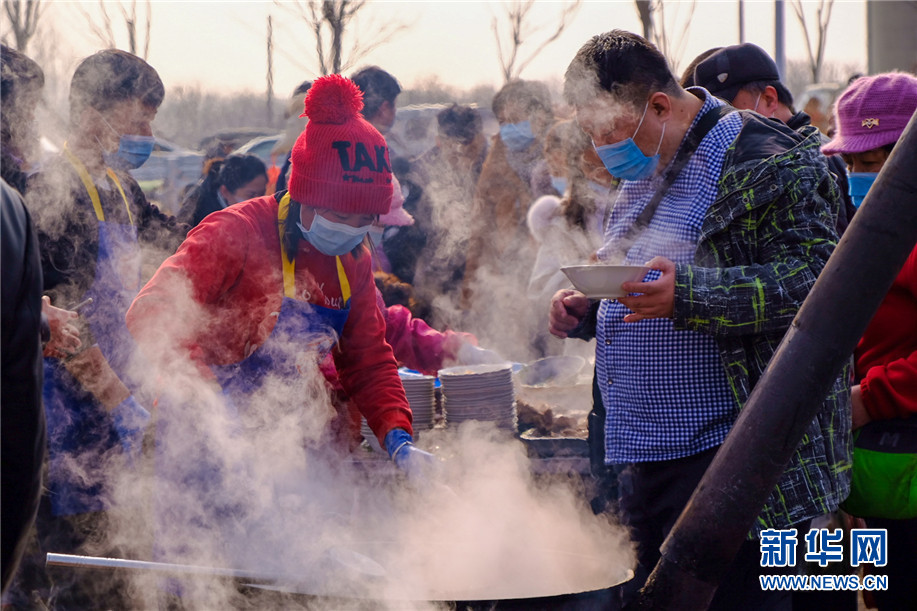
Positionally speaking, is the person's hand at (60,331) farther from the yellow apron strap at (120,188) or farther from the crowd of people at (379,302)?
the yellow apron strap at (120,188)

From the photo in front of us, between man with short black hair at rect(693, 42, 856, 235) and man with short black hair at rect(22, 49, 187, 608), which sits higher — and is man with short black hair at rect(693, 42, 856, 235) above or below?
above

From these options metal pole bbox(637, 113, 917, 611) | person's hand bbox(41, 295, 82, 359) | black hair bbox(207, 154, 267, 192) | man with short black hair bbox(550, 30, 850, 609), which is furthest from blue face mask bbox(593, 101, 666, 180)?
black hair bbox(207, 154, 267, 192)

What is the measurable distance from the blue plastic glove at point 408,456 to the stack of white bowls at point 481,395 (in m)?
0.81

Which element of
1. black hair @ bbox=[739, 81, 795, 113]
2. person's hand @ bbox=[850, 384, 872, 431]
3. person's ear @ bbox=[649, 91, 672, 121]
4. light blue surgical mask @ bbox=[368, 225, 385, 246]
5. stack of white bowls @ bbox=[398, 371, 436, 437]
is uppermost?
black hair @ bbox=[739, 81, 795, 113]

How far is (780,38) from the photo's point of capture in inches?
400

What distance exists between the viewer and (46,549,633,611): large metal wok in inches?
79.6

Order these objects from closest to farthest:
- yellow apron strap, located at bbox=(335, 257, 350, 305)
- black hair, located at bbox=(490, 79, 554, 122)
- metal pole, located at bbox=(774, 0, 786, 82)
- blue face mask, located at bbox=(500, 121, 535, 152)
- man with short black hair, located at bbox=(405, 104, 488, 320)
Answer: yellow apron strap, located at bbox=(335, 257, 350, 305) < man with short black hair, located at bbox=(405, 104, 488, 320) < blue face mask, located at bbox=(500, 121, 535, 152) < black hair, located at bbox=(490, 79, 554, 122) < metal pole, located at bbox=(774, 0, 786, 82)

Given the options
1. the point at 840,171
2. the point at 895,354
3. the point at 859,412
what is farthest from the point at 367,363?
the point at 840,171

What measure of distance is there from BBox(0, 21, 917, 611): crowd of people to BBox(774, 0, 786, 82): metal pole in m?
7.04

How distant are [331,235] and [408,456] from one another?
83cm

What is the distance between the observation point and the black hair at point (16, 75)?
3.26 metres

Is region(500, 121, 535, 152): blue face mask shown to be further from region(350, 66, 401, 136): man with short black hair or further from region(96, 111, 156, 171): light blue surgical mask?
region(96, 111, 156, 171): light blue surgical mask

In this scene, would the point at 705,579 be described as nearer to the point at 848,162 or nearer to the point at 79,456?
the point at 848,162

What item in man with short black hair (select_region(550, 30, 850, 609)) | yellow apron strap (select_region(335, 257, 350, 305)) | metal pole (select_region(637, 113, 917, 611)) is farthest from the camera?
yellow apron strap (select_region(335, 257, 350, 305))
